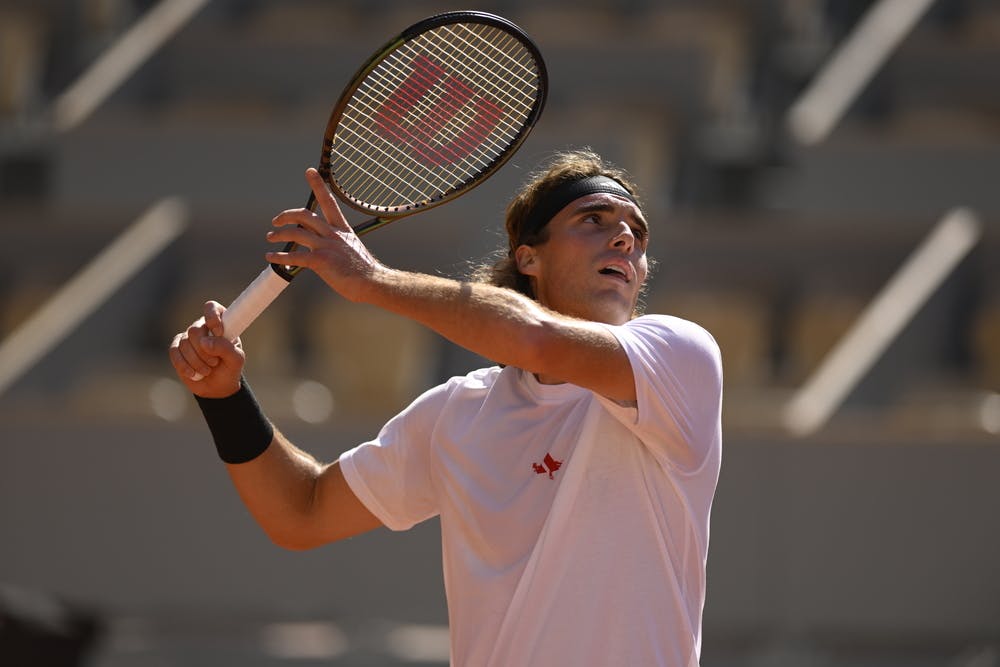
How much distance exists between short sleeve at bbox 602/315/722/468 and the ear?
357 mm

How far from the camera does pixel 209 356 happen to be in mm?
2918

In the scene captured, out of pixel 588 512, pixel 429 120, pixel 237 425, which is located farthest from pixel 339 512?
pixel 429 120

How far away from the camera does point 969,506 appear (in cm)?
725

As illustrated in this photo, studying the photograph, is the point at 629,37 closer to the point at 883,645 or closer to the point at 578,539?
the point at 883,645

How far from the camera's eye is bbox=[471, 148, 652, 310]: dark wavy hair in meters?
3.08

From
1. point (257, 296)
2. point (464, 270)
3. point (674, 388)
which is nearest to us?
point (674, 388)

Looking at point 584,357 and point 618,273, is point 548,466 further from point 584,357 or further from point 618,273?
point 618,273

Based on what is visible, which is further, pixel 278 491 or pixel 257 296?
pixel 278 491

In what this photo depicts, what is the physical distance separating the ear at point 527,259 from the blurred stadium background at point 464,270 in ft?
11.9

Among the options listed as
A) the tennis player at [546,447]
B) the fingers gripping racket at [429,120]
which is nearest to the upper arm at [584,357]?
the tennis player at [546,447]

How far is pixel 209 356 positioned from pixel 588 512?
32.3 inches

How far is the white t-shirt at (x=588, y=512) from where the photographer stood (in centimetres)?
260

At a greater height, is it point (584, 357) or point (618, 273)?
point (618, 273)

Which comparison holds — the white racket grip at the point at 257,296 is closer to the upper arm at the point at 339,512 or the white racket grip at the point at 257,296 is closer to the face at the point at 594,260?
the upper arm at the point at 339,512
